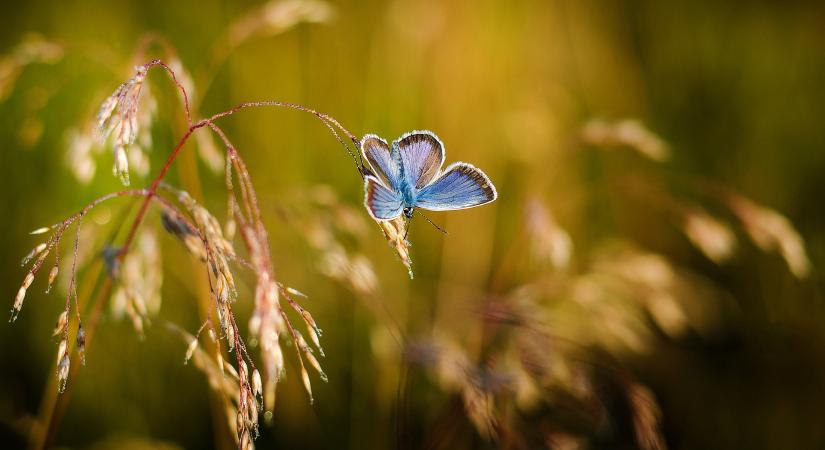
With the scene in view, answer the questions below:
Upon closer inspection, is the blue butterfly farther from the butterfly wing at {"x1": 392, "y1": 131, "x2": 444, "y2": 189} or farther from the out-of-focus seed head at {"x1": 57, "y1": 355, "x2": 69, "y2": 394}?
the out-of-focus seed head at {"x1": 57, "y1": 355, "x2": 69, "y2": 394}

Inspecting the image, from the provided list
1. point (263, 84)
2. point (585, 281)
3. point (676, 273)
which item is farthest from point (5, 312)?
point (676, 273)

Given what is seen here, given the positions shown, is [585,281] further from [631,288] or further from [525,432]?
[525,432]

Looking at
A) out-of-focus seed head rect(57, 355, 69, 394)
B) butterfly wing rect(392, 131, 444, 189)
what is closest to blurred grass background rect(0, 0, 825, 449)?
butterfly wing rect(392, 131, 444, 189)

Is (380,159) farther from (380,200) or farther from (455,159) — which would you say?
(455,159)

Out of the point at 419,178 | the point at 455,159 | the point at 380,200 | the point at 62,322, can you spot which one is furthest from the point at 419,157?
the point at 455,159

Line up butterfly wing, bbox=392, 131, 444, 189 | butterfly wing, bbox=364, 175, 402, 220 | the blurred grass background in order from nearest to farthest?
butterfly wing, bbox=364, 175, 402, 220 < butterfly wing, bbox=392, 131, 444, 189 < the blurred grass background
